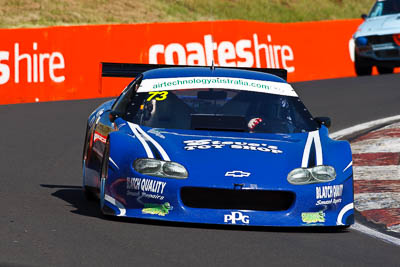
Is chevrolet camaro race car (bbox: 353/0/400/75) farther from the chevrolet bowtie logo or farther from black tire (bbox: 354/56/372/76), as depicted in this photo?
the chevrolet bowtie logo

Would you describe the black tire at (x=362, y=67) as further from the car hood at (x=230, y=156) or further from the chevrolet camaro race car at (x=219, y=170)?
the car hood at (x=230, y=156)

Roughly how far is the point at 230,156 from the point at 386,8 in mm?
17295

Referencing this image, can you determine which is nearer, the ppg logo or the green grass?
the ppg logo

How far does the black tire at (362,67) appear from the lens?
23.9 m

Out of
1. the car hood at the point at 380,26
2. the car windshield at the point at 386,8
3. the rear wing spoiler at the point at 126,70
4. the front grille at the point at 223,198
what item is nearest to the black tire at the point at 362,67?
the car hood at the point at 380,26

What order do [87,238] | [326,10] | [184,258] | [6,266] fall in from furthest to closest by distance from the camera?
[326,10], [87,238], [184,258], [6,266]

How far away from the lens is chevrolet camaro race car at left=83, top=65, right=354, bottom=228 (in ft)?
23.7

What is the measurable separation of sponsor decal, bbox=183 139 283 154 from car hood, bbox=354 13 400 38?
615 inches

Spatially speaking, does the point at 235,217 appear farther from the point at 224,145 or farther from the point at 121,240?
the point at 121,240

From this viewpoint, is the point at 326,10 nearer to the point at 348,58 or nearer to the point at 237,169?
the point at 348,58

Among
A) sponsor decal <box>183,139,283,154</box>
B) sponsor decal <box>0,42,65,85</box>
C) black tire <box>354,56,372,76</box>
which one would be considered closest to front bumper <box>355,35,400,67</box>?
black tire <box>354,56,372,76</box>

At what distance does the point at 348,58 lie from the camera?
24750mm

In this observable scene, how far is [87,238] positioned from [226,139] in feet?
4.95

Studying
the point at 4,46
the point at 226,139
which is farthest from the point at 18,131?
the point at 226,139
